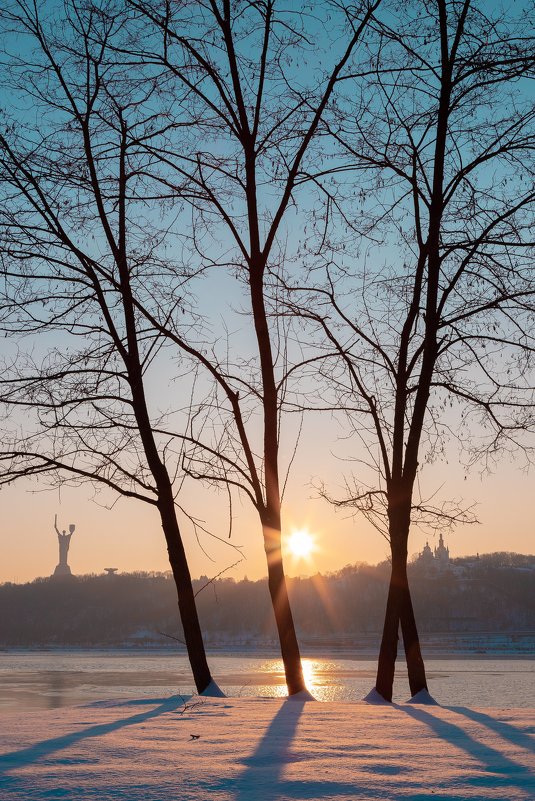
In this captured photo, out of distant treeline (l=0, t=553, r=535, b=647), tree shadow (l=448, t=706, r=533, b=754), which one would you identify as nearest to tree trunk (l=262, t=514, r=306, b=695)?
tree shadow (l=448, t=706, r=533, b=754)

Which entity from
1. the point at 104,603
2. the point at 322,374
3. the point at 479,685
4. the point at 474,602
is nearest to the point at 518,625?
the point at 474,602

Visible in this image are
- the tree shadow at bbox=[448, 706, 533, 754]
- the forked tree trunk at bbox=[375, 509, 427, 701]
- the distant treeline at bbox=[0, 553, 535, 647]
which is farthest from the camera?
the distant treeline at bbox=[0, 553, 535, 647]

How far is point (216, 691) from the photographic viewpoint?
9156 millimetres

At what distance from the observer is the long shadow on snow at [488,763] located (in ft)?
9.88

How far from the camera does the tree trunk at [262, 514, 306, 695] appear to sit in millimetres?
9305

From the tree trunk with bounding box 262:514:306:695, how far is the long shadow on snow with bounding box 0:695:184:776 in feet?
10.9

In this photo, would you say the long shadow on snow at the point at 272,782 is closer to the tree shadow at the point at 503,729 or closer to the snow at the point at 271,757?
the snow at the point at 271,757

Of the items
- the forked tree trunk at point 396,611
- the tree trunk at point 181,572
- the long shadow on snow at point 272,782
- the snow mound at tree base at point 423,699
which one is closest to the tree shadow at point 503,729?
the long shadow on snow at point 272,782

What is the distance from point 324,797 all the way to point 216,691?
6603 millimetres

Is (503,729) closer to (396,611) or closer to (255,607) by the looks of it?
(396,611)

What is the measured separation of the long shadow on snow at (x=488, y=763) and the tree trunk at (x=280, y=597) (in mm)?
4691

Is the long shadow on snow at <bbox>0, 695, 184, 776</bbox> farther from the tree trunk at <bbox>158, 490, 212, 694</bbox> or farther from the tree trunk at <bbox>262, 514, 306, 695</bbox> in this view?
the tree trunk at <bbox>158, 490, 212, 694</bbox>

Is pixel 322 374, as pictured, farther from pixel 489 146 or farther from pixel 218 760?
pixel 218 760

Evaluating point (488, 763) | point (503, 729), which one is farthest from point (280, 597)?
point (488, 763)
